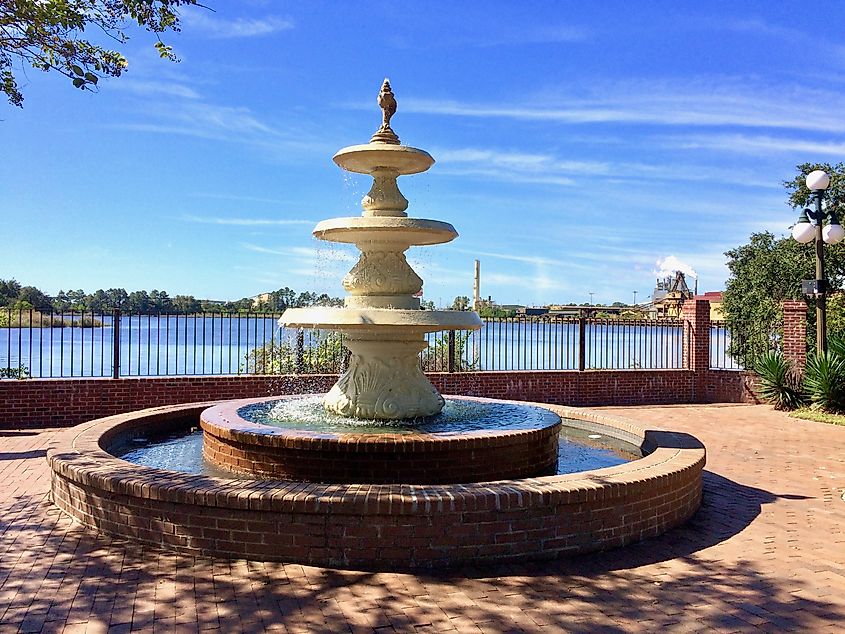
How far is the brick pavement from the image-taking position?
12.9ft

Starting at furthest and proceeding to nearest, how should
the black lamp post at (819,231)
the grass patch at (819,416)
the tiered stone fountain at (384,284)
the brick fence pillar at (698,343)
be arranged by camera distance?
1. the brick fence pillar at (698,343)
2. the black lamp post at (819,231)
3. the grass patch at (819,416)
4. the tiered stone fountain at (384,284)

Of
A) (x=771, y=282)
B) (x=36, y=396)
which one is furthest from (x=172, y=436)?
(x=771, y=282)

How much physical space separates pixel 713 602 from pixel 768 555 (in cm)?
115

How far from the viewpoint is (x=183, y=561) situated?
189 inches

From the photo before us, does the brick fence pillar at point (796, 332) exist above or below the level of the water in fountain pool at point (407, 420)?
above

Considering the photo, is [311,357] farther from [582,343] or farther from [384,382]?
[384,382]

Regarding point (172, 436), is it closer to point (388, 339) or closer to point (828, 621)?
point (388, 339)

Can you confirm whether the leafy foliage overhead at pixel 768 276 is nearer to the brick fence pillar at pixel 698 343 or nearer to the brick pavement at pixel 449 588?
the brick fence pillar at pixel 698 343

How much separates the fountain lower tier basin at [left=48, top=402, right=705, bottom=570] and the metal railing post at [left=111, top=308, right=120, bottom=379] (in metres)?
6.85

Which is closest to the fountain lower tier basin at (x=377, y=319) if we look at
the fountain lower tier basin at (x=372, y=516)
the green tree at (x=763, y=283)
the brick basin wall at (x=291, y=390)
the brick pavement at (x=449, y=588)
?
the fountain lower tier basin at (x=372, y=516)

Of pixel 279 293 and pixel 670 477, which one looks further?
pixel 279 293

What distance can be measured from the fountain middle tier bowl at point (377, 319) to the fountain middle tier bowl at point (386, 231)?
823mm

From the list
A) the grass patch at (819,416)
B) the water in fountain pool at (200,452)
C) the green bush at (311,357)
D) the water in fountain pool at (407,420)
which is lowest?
the grass patch at (819,416)

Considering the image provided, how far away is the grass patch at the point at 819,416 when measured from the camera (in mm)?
12284
